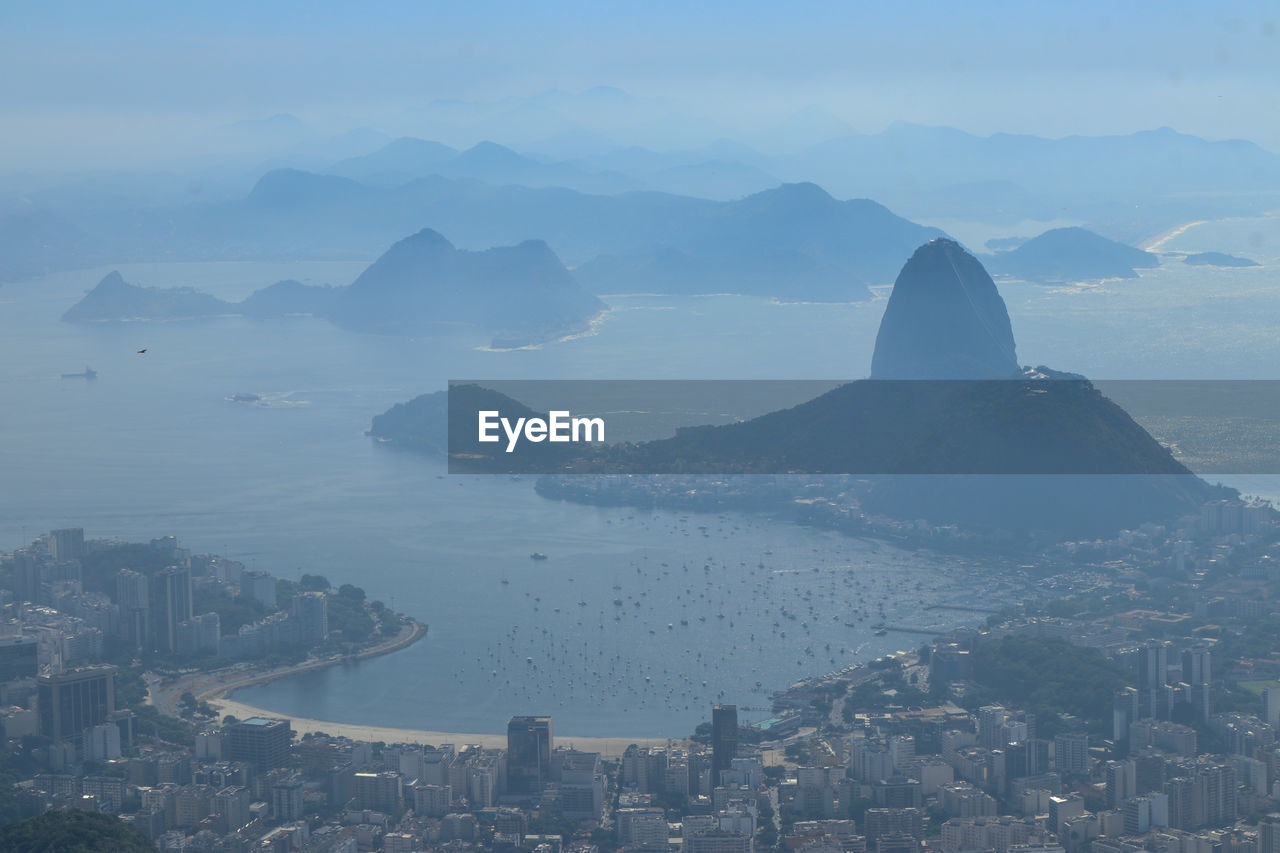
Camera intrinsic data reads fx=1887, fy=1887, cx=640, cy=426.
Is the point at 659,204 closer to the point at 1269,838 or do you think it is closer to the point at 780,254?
the point at 780,254

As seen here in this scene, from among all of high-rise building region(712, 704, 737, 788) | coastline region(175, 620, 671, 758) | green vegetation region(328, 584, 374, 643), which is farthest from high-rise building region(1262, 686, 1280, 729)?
green vegetation region(328, 584, 374, 643)

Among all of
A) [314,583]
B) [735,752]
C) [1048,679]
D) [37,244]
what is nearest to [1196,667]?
[1048,679]

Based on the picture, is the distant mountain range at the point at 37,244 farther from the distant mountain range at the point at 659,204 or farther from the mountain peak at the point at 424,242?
the mountain peak at the point at 424,242

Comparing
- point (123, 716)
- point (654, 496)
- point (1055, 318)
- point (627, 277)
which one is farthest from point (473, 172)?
point (123, 716)

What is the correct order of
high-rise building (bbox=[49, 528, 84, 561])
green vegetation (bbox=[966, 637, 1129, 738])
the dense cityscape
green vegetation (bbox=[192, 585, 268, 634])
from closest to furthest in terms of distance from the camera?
the dense cityscape < green vegetation (bbox=[966, 637, 1129, 738]) < green vegetation (bbox=[192, 585, 268, 634]) < high-rise building (bbox=[49, 528, 84, 561])

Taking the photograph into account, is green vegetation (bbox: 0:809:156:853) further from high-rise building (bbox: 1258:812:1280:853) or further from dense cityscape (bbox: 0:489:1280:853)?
high-rise building (bbox: 1258:812:1280:853)

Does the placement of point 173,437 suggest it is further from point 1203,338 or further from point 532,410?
point 1203,338
